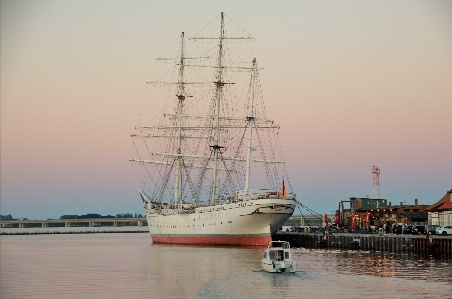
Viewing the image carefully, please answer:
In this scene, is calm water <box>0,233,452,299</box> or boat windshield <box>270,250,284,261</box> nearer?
calm water <box>0,233,452,299</box>

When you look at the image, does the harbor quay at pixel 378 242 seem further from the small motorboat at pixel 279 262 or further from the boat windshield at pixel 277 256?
the small motorboat at pixel 279 262

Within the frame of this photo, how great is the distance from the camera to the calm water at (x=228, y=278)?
45750mm

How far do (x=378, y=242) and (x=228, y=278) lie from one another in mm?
34156

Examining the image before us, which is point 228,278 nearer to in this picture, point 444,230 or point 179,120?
point 444,230

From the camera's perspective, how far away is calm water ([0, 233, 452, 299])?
45.8m

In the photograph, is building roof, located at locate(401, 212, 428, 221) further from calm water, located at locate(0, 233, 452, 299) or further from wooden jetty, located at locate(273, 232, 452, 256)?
calm water, located at locate(0, 233, 452, 299)

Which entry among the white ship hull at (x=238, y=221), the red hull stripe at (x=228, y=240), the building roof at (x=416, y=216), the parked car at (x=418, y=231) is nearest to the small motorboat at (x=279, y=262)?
the parked car at (x=418, y=231)

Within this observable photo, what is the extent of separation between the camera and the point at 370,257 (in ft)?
239

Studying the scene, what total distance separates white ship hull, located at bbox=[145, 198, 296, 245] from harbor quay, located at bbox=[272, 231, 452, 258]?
6050mm

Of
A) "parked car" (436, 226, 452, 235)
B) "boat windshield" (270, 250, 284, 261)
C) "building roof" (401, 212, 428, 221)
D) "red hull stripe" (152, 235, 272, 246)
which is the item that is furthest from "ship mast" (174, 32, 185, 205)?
"boat windshield" (270, 250, 284, 261)

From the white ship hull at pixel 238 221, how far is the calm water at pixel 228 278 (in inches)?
617

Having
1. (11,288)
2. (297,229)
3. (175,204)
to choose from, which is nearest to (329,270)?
(11,288)

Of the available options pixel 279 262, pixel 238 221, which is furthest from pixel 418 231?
pixel 279 262

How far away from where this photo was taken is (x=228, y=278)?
5422cm
